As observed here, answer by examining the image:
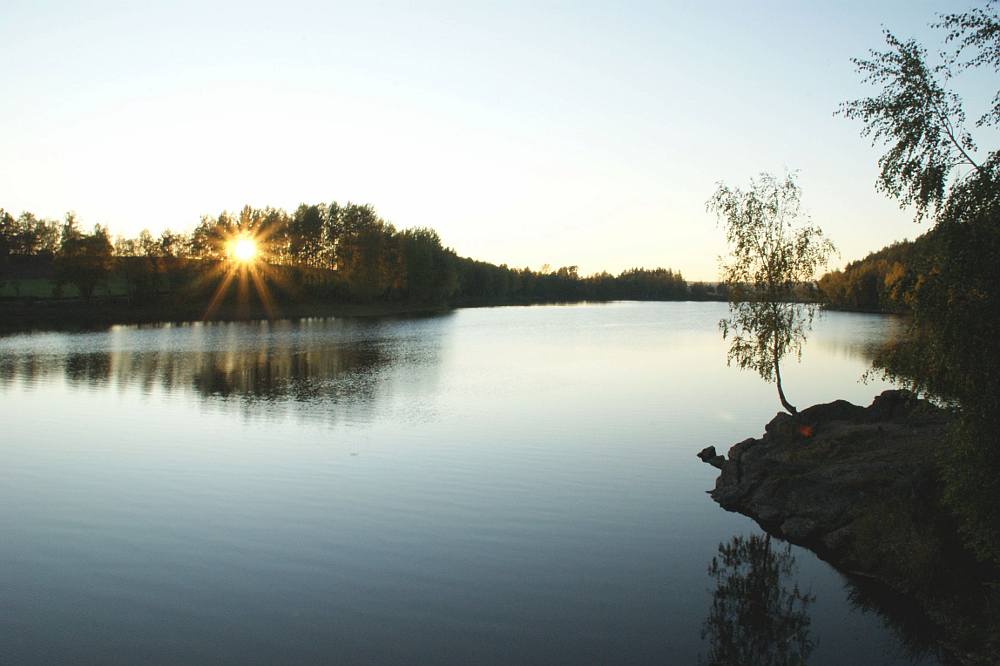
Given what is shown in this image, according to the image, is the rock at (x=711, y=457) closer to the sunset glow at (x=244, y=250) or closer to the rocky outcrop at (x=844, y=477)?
the rocky outcrop at (x=844, y=477)

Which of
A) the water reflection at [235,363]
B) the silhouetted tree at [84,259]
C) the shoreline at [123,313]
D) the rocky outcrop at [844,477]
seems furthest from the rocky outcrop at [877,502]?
the silhouetted tree at [84,259]

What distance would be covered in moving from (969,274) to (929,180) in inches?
115

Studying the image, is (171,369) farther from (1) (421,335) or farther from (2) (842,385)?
(2) (842,385)


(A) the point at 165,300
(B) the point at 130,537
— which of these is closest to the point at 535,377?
(B) the point at 130,537

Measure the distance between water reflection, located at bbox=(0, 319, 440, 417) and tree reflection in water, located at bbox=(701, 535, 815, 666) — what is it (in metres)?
25.2

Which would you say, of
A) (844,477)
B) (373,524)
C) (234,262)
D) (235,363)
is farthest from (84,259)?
(844,477)

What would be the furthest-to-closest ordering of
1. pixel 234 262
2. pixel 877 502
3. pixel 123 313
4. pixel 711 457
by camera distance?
pixel 234 262 → pixel 123 313 → pixel 711 457 → pixel 877 502

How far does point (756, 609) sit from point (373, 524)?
10965mm

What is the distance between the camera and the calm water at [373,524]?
14.5 meters

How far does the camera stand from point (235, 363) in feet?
194

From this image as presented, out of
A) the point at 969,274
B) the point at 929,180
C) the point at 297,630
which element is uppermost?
the point at 929,180

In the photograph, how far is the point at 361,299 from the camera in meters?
144

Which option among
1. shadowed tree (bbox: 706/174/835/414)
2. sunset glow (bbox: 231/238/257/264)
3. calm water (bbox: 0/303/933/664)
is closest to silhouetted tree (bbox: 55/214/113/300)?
sunset glow (bbox: 231/238/257/264)

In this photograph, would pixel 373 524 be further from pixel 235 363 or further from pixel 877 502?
pixel 235 363
